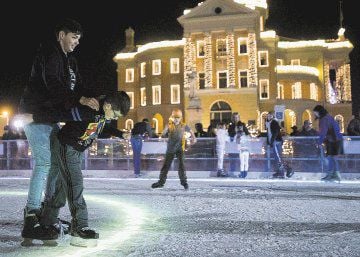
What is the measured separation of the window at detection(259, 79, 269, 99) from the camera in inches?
1914

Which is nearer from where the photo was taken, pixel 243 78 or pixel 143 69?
pixel 243 78

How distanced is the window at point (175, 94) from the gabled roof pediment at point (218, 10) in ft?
28.2

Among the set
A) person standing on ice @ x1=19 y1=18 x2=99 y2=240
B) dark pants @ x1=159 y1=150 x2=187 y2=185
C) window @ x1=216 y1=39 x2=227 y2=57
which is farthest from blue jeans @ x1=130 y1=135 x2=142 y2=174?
window @ x1=216 y1=39 x2=227 y2=57

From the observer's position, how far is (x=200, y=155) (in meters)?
15.3

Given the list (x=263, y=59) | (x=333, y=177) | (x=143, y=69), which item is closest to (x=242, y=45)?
(x=263, y=59)

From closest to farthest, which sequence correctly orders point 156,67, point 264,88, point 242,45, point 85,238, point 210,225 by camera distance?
point 85,238 < point 210,225 < point 242,45 < point 264,88 < point 156,67

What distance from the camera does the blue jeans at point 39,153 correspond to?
14.7ft

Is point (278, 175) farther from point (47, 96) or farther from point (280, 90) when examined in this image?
point (280, 90)

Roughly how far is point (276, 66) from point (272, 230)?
4673 centimetres

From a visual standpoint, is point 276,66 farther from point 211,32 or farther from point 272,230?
point 272,230

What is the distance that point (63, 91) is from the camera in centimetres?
412

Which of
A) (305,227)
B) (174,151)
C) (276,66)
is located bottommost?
(305,227)

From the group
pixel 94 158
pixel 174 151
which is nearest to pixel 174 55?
pixel 94 158

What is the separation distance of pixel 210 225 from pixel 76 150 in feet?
6.05
